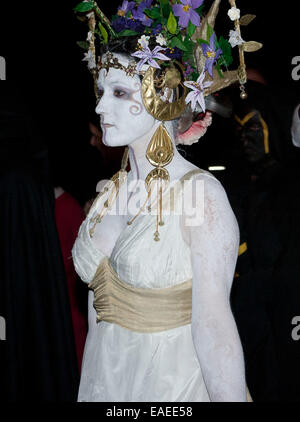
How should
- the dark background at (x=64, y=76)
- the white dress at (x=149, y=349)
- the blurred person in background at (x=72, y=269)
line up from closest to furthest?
the white dress at (x=149, y=349)
the blurred person in background at (x=72, y=269)
the dark background at (x=64, y=76)

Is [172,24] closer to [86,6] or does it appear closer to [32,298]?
[86,6]

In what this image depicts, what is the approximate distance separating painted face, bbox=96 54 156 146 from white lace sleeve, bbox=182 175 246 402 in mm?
371

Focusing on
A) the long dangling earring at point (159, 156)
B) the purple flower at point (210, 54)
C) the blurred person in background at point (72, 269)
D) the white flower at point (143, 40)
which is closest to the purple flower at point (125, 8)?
the white flower at point (143, 40)

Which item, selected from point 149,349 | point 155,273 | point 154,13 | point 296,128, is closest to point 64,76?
point 296,128

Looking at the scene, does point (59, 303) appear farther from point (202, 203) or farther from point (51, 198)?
point (202, 203)

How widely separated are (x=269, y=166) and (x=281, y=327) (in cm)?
120

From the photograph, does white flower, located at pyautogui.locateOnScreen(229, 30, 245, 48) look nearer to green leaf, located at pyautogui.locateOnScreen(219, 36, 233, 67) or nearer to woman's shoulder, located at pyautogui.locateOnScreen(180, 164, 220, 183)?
green leaf, located at pyautogui.locateOnScreen(219, 36, 233, 67)

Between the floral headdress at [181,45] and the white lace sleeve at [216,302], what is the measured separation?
0.47 m

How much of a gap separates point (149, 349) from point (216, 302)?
28cm

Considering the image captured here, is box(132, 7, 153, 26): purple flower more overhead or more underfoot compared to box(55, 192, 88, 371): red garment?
more overhead

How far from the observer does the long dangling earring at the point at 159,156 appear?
2.47 meters

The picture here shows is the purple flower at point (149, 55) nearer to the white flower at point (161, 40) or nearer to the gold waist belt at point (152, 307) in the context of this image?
the white flower at point (161, 40)

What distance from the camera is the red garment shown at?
176 inches

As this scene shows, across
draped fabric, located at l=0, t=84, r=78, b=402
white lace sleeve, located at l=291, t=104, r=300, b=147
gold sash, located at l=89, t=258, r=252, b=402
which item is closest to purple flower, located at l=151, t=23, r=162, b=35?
gold sash, located at l=89, t=258, r=252, b=402
